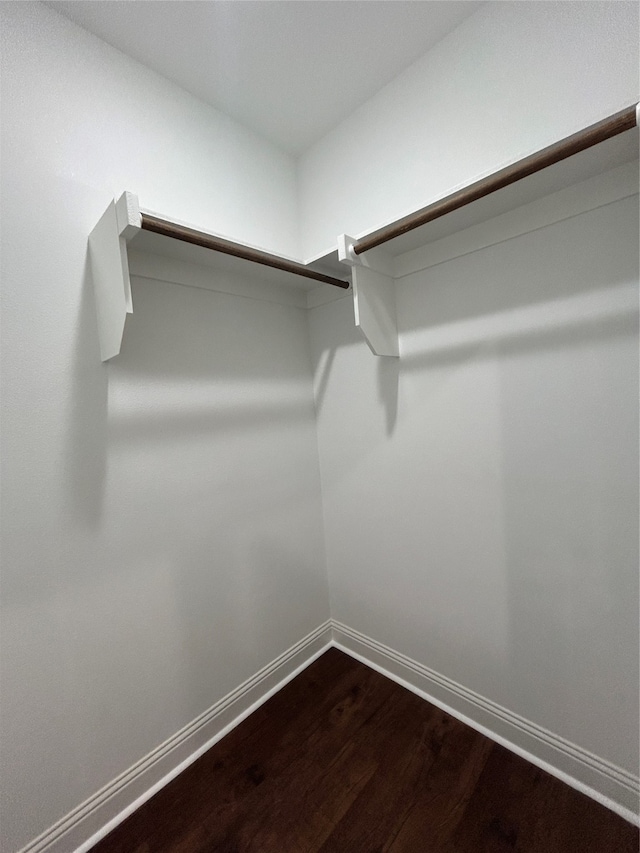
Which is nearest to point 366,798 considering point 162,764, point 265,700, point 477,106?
point 265,700

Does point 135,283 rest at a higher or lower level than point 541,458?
higher

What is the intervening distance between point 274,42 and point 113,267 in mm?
957

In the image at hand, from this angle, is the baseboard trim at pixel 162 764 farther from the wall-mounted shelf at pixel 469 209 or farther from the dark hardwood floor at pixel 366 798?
the wall-mounted shelf at pixel 469 209

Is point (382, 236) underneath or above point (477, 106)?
underneath

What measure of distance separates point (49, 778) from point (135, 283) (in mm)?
1537

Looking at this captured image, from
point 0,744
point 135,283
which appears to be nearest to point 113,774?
point 0,744

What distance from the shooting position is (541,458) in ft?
3.94

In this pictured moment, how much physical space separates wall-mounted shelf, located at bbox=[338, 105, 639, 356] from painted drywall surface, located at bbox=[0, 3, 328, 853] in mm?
522

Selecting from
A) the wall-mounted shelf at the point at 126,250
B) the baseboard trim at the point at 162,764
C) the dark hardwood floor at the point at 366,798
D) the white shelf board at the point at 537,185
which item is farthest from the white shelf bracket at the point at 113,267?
the dark hardwood floor at the point at 366,798

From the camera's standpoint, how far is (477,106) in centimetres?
122

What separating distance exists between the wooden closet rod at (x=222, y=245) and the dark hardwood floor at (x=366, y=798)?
1794mm

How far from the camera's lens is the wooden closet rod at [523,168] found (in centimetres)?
82

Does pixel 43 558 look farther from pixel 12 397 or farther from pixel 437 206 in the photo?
pixel 437 206

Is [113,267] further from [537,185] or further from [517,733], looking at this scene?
[517,733]
